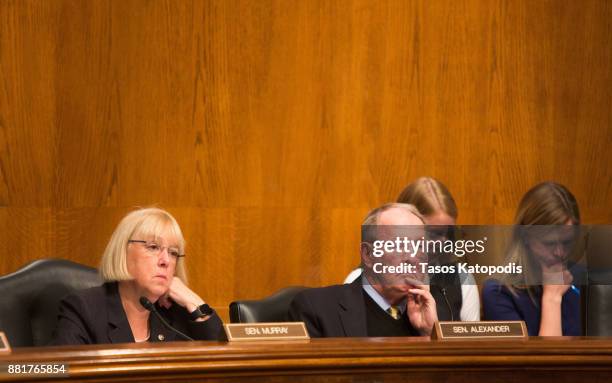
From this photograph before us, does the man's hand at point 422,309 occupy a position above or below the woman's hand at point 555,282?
below

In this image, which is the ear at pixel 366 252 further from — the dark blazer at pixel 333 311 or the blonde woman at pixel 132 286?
the blonde woman at pixel 132 286

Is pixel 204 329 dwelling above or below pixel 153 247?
below

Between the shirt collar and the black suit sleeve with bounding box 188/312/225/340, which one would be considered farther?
the black suit sleeve with bounding box 188/312/225/340

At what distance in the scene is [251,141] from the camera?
13.5 feet

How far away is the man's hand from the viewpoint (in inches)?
90.1

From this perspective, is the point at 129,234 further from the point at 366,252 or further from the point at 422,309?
the point at 422,309

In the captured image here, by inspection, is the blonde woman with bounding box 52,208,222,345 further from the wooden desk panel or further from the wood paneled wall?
the wood paneled wall

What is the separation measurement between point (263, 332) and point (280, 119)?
2.32 m

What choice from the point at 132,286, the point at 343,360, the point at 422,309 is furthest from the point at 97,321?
the point at 343,360

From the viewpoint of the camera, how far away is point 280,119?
13.5 ft

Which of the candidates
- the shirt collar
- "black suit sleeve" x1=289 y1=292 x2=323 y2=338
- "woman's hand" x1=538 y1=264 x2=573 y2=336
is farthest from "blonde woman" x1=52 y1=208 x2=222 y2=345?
"woman's hand" x1=538 y1=264 x2=573 y2=336

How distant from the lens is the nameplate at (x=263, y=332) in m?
1.86

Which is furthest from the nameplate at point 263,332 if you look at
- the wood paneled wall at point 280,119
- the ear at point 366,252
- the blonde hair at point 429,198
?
the wood paneled wall at point 280,119

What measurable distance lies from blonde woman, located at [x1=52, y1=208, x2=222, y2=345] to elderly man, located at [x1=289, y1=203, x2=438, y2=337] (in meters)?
0.41
